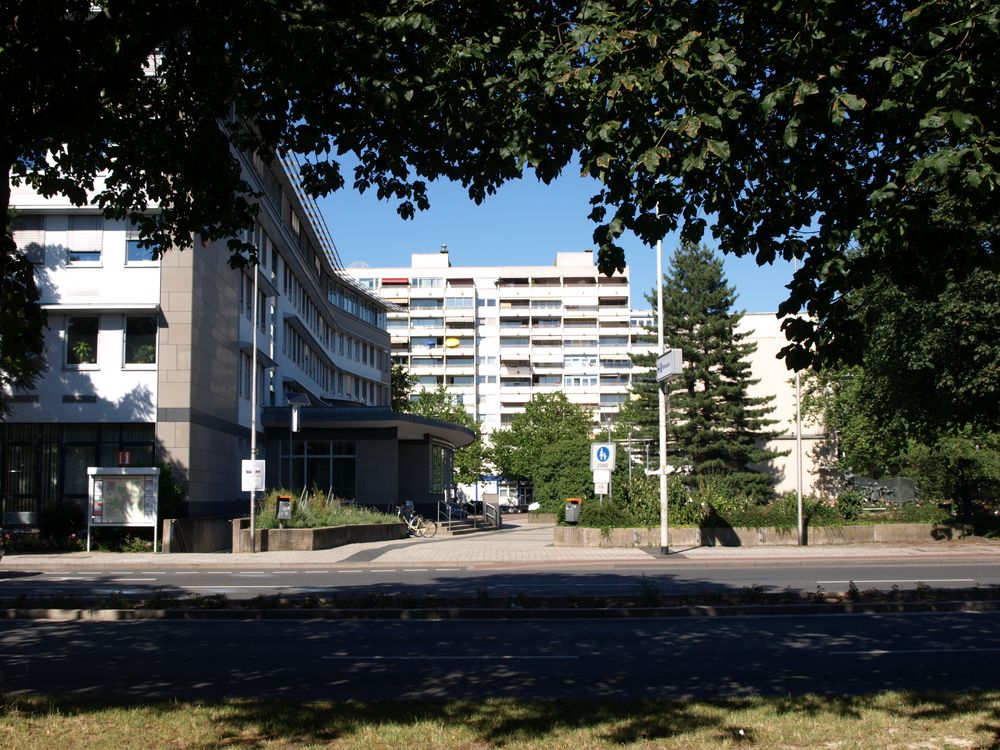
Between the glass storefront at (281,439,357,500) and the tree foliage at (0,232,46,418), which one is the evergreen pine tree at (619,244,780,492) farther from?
the tree foliage at (0,232,46,418)

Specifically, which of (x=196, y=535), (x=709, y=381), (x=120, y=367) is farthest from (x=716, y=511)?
(x=709, y=381)

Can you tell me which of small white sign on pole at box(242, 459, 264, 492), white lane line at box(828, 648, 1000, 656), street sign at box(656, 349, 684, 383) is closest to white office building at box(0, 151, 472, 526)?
small white sign on pole at box(242, 459, 264, 492)

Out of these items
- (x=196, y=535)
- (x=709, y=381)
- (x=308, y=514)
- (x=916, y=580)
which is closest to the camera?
(x=916, y=580)

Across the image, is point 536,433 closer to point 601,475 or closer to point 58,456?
point 601,475

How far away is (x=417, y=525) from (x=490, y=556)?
1364 cm

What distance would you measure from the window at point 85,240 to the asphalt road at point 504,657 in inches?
802

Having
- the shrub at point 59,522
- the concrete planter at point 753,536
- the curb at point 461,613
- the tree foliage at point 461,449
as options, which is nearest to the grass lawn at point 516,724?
the curb at point 461,613

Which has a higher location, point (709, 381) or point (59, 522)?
point (709, 381)

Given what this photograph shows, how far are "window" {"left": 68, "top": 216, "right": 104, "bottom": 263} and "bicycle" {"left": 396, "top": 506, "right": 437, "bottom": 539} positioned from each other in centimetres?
1529

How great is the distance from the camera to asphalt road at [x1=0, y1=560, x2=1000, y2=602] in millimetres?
17500

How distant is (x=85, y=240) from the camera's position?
1230 inches

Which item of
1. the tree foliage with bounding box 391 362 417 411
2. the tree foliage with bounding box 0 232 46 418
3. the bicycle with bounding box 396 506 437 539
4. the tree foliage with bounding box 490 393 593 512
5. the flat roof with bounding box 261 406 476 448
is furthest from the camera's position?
the tree foliage with bounding box 391 362 417 411

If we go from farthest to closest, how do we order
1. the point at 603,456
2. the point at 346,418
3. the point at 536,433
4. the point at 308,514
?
the point at 536,433
the point at 346,418
the point at 308,514
the point at 603,456

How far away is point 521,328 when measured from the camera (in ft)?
396
